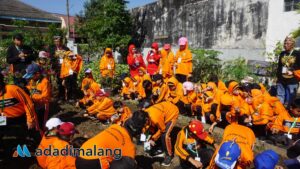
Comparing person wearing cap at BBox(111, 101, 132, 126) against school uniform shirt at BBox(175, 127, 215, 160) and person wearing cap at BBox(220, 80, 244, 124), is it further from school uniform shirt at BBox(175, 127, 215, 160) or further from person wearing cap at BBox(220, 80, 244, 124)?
person wearing cap at BBox(220, 80, 244, 124)

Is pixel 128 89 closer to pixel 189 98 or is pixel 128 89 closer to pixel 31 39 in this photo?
pixel 189 98

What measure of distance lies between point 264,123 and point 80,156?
395 cm

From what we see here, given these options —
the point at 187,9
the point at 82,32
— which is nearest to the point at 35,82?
the point at 187,9

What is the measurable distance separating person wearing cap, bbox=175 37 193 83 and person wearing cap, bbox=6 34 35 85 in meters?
3.78

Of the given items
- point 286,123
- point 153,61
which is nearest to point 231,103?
point 286,123

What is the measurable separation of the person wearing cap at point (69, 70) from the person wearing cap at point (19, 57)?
60.0 inches

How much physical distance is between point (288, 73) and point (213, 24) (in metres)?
7.30

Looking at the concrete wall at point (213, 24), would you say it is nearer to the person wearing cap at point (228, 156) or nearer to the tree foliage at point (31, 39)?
the tree foliage at point (31, 39)

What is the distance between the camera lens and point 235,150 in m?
3.16

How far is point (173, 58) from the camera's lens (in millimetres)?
8617

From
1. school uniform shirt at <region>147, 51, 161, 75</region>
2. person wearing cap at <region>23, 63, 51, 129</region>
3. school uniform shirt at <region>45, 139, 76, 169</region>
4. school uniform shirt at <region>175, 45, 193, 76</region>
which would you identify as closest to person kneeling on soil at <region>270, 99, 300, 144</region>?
school uniform shirt at <region>175, 45, 193, 76</region>

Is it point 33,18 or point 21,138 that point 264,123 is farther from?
point 33,18

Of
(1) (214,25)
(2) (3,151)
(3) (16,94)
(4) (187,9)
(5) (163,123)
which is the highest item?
(4) (187,9)

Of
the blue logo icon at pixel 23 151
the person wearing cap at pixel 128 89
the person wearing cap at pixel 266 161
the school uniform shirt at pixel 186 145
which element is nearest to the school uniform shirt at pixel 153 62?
the person wearing cap at pixel 128 89
